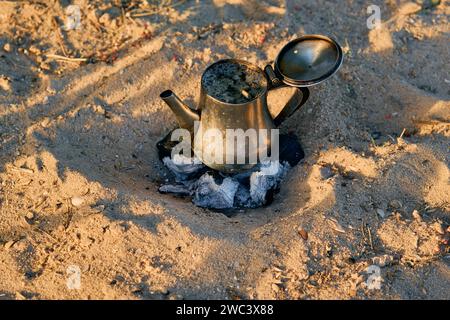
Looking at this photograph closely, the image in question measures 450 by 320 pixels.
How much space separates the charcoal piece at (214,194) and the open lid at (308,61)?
59cm

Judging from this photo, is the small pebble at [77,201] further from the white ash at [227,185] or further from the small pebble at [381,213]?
the small pebble at [381,213]

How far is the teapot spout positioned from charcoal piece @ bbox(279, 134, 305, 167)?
1.65ft

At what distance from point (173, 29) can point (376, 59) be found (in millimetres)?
1223

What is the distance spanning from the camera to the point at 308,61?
7.36ft

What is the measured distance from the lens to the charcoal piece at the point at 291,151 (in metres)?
2.54

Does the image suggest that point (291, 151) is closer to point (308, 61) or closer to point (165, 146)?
point (308, 61)

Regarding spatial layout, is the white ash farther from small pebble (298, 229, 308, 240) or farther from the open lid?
the open lid

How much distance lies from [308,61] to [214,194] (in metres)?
0.76

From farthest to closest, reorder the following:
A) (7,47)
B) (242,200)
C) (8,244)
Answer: (7,47) → (242,200) → (8,244)

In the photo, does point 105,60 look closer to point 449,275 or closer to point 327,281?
point 327,281

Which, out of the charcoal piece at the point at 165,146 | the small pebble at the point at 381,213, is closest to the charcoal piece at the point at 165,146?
the charcoal piece at the point at 165,146

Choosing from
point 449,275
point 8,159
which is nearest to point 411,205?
point 449,275

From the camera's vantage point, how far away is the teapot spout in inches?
85.4
